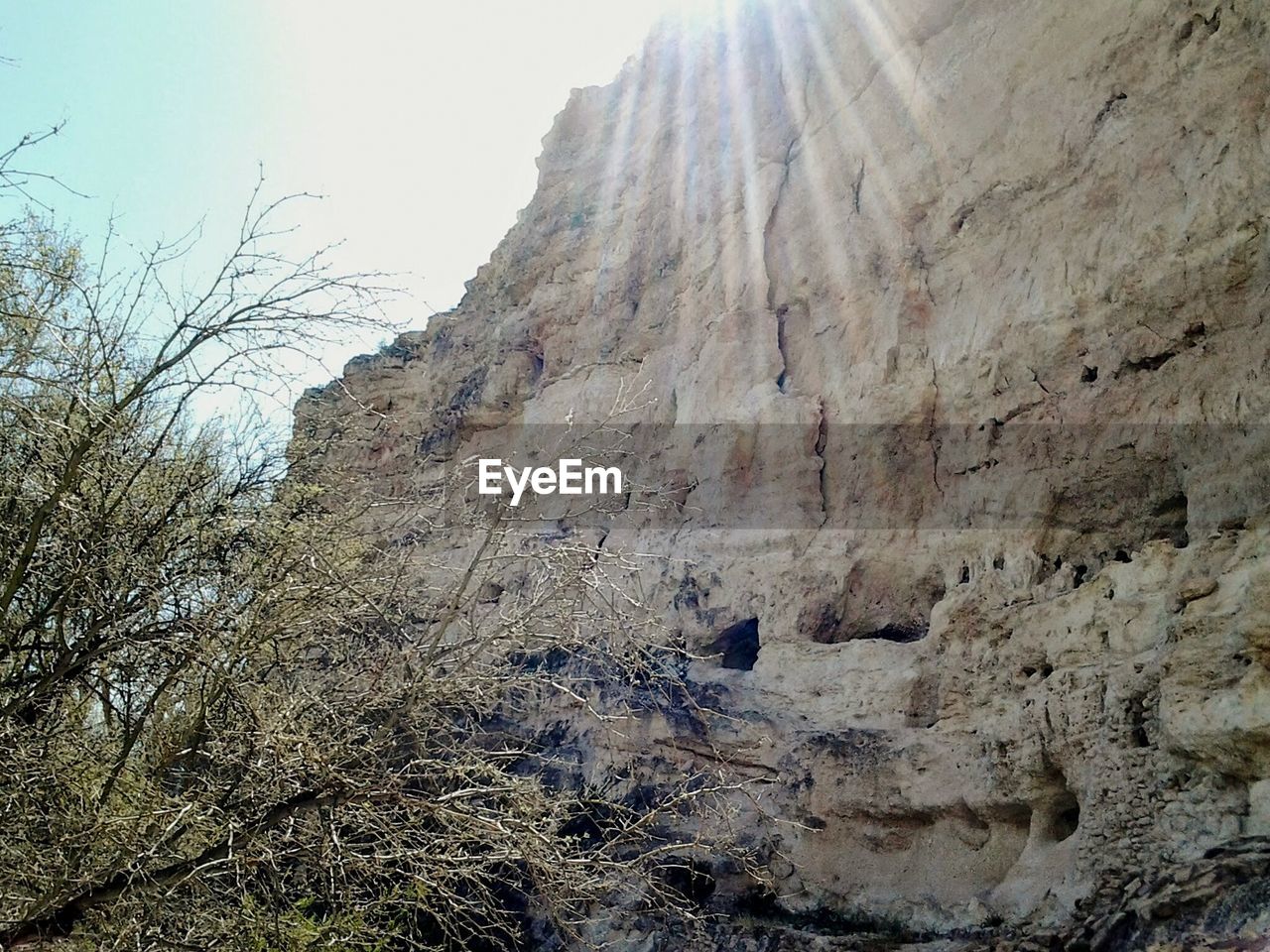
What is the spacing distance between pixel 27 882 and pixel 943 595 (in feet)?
24.2

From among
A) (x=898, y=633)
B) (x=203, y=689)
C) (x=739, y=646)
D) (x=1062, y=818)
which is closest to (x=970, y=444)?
(x=898, y=633)

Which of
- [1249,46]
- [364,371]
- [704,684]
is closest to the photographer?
[1249,46]

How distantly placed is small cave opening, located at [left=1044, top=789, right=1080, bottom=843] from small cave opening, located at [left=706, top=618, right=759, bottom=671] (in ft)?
13.5

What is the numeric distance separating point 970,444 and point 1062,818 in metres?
3.41

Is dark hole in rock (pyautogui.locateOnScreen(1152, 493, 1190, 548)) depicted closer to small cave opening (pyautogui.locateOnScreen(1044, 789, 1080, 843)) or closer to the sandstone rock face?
the sandstone rock face

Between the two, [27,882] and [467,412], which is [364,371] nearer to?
[467,412]

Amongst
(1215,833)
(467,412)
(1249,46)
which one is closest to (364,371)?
(467,412)

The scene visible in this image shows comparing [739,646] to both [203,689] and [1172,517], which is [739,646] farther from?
[203,689]

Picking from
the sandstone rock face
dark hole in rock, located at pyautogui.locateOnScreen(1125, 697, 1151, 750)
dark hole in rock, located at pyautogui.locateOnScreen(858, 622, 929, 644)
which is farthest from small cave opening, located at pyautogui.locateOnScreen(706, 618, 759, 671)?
dark hole in rock, located at pyautogui.locateOnScreen(1125, 697, 1151, 750)

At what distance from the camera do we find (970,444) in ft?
31.0

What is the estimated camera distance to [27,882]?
3240 millimetres

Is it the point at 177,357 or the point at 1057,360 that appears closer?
the point at 177,357

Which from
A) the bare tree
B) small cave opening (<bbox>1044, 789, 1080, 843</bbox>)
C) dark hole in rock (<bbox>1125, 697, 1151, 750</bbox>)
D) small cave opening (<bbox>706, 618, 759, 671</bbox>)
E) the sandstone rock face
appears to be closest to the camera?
the bare tree

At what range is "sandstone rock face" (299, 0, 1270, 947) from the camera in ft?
21.5
